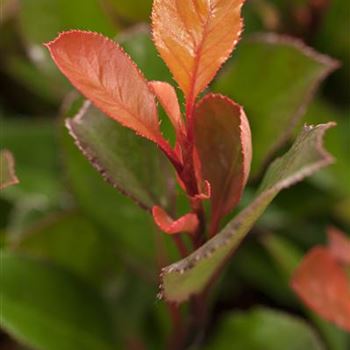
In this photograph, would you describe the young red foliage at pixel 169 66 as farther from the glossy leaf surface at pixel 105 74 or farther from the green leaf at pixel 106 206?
the green leaf at pixel 106 206

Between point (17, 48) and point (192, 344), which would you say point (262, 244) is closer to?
point (192, 344)

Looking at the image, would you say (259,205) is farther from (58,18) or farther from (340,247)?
(58,18)

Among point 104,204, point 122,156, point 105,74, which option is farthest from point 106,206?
point 105,74

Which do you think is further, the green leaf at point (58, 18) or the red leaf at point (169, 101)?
the green leaf at point (58, 18)

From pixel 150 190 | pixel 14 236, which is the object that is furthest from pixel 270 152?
pixel 14 236

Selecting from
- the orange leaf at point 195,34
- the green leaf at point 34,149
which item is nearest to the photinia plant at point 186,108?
the orange leaf at point 195,34

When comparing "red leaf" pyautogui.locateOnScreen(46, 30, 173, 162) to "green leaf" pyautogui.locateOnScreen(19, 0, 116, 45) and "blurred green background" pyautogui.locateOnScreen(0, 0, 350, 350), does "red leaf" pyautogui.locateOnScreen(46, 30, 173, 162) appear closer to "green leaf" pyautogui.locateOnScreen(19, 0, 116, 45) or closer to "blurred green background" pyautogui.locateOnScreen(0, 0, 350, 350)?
"blurred green background" pyautogui.locateOnScreen(0, 0, 350, 350)
